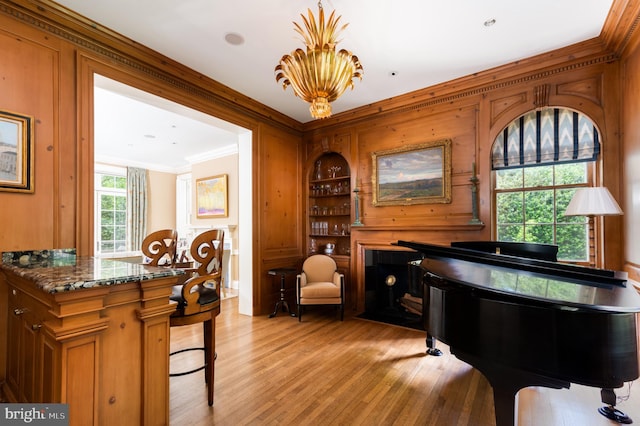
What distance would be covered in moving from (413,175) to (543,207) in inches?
62.0

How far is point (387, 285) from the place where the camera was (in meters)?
4.43

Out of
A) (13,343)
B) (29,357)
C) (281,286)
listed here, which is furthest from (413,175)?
(13,343)

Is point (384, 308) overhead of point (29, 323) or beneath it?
beneath

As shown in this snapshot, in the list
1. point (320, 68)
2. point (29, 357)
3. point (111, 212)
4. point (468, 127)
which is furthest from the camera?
point (111, 212)

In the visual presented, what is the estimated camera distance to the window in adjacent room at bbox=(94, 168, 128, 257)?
269 inches

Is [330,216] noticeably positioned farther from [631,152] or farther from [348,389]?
[631,152]

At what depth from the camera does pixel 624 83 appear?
9.02 feet

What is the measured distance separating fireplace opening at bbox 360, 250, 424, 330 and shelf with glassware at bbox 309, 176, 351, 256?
25.3 inches

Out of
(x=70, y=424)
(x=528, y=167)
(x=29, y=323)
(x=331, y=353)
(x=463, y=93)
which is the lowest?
(x=331, y=353)

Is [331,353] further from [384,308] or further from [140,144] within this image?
[140,144]

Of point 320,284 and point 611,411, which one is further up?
point 320,284

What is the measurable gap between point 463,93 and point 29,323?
4.72m

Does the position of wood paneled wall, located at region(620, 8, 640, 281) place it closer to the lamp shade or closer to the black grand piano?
the lamp shade

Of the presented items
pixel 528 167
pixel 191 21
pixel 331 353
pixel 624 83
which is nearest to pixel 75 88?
pixel 191 21
